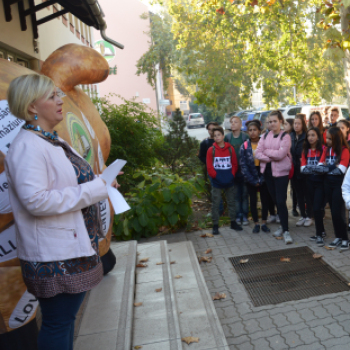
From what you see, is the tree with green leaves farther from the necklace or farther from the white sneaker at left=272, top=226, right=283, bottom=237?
the necklace

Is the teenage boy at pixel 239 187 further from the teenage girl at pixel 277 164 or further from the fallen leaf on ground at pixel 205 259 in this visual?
the fallen leaf on ground at pixel 205 259

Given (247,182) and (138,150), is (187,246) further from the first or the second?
(138,150)

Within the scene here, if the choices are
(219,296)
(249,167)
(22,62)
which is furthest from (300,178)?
(22,62)

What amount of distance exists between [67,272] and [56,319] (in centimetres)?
28

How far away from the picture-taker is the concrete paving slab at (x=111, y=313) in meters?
3.29

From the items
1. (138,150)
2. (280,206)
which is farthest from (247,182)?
(138,150)

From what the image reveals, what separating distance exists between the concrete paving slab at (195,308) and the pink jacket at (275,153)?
1.80m

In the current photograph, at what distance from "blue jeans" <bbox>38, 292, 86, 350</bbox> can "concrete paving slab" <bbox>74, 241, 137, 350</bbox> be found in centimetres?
114

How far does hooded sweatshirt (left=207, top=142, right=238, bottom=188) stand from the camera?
21.2 ft

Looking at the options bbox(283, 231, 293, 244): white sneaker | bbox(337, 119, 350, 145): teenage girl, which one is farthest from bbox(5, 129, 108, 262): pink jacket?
bbox(337, 119, 350, 145): teenage girl

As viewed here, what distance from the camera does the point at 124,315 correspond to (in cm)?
366

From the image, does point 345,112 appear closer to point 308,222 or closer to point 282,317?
point 308,222

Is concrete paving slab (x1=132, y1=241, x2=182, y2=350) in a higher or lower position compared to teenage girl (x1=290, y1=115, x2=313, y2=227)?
lower

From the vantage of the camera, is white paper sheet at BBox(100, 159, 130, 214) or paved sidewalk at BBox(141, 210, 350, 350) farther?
paved sidewalk at BBox(141, 210, 350, 350)
